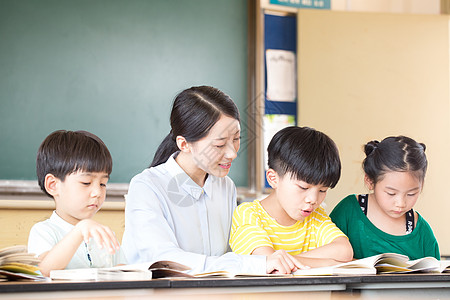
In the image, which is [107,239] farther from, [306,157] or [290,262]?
[306,157]

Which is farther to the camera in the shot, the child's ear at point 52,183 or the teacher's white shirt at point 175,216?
the child's ear at point 52,183

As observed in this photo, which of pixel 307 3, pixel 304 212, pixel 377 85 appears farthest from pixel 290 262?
pixel 307 3

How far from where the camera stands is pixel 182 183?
1.55 metres

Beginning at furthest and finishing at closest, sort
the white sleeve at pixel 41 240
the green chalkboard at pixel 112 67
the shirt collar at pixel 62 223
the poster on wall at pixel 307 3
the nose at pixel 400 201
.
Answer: the poster on wall at pixel 307 3 < the green chalkboard at pixel 112 67 < the nose at pixel 400 201 < the shirt collar at pixel 62 223 < the white sleeve at pixel 41 240

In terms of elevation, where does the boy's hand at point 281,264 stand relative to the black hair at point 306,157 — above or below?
below

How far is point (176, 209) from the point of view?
60.1 inches

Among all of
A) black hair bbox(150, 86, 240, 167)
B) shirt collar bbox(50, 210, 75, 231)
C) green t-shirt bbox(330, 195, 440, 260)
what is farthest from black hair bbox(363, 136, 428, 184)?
shirt collar bbox(50, 210, 75, 231)

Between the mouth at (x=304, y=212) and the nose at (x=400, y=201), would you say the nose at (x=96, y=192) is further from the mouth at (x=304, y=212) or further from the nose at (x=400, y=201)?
the nose at (x=400, y=201)

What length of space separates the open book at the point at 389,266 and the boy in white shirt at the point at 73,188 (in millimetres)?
573

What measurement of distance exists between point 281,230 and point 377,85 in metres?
2.39

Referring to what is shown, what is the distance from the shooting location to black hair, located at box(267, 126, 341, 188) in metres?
1.51

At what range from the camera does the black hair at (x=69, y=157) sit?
4.89ft

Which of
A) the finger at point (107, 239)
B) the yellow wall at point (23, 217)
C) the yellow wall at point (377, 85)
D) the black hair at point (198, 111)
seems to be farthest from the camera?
the yellow wall at point (377, 85)

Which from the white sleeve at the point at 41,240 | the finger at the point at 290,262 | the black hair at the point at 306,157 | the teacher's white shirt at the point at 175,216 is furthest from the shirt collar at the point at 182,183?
the finger at the point at 290,262
